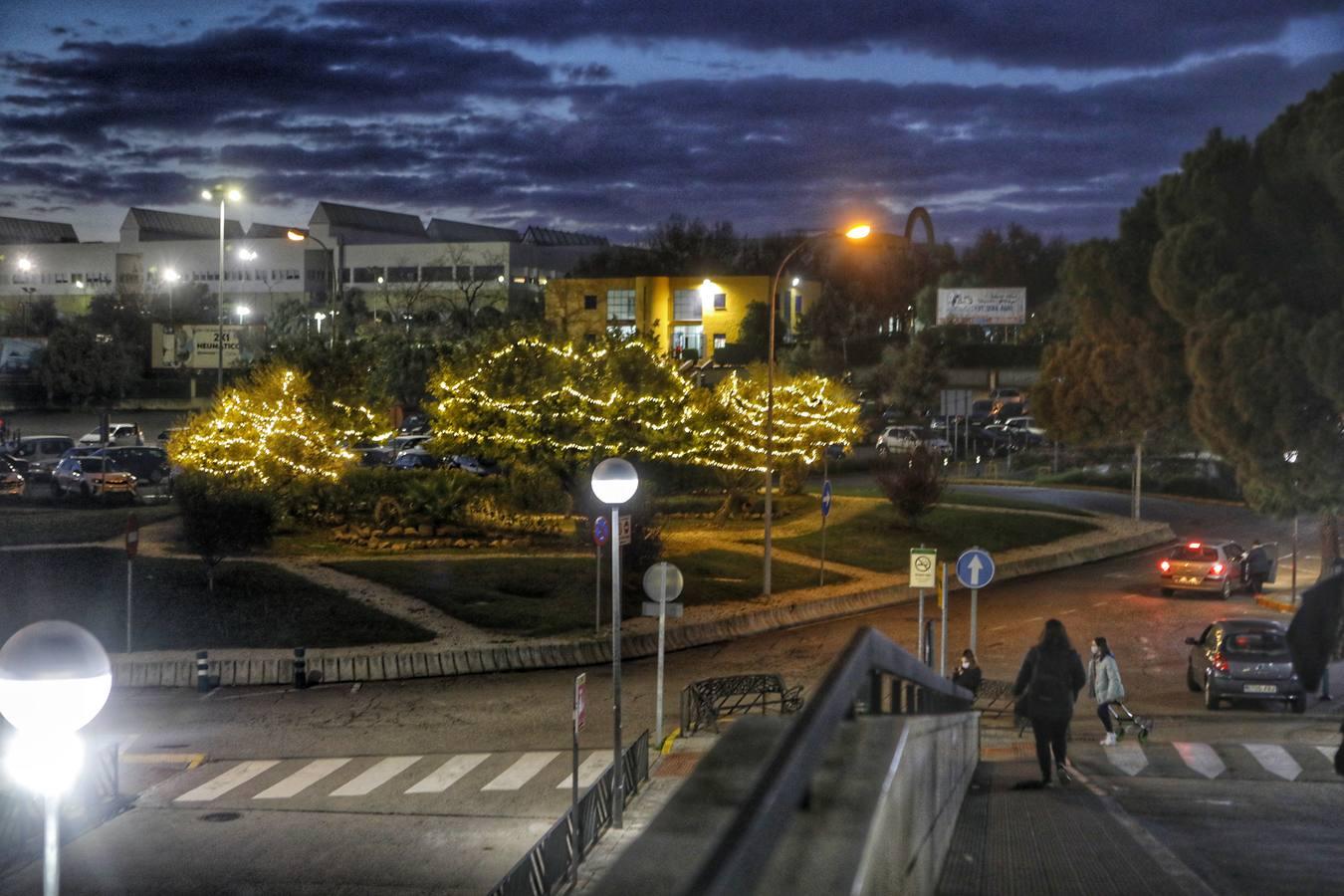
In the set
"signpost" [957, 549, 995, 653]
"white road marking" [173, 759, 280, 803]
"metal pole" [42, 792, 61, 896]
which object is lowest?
"white road marking" [173, 759, 280, 803]

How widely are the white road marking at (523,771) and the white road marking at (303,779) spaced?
7.86ft

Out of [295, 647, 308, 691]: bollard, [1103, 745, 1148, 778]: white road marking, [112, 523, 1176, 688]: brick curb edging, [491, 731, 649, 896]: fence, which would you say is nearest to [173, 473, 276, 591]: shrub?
[112, 523, 1176, 688]: brick curb edging

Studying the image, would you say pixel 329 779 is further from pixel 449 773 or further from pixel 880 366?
pixel 880 366

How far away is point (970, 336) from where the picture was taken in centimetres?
11288

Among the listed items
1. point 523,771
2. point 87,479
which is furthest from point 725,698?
point 87,479

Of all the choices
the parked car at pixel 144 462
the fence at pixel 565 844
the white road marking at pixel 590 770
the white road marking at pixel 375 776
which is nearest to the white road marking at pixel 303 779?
the white road marking at pixel 375 776

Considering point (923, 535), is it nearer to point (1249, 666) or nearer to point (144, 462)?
point (1249, 666)

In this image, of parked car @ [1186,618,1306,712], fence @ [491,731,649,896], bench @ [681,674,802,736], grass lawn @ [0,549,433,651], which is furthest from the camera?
grass lawn @ [0,549,433,651]

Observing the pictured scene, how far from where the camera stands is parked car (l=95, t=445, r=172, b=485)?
4938 centimetres

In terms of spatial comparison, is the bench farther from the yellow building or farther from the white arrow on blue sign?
the yellow building

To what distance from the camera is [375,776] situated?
19.3 m

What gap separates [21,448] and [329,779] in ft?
143

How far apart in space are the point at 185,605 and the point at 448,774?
11.8m

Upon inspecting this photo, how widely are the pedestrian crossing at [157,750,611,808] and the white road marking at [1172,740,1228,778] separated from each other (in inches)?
274
